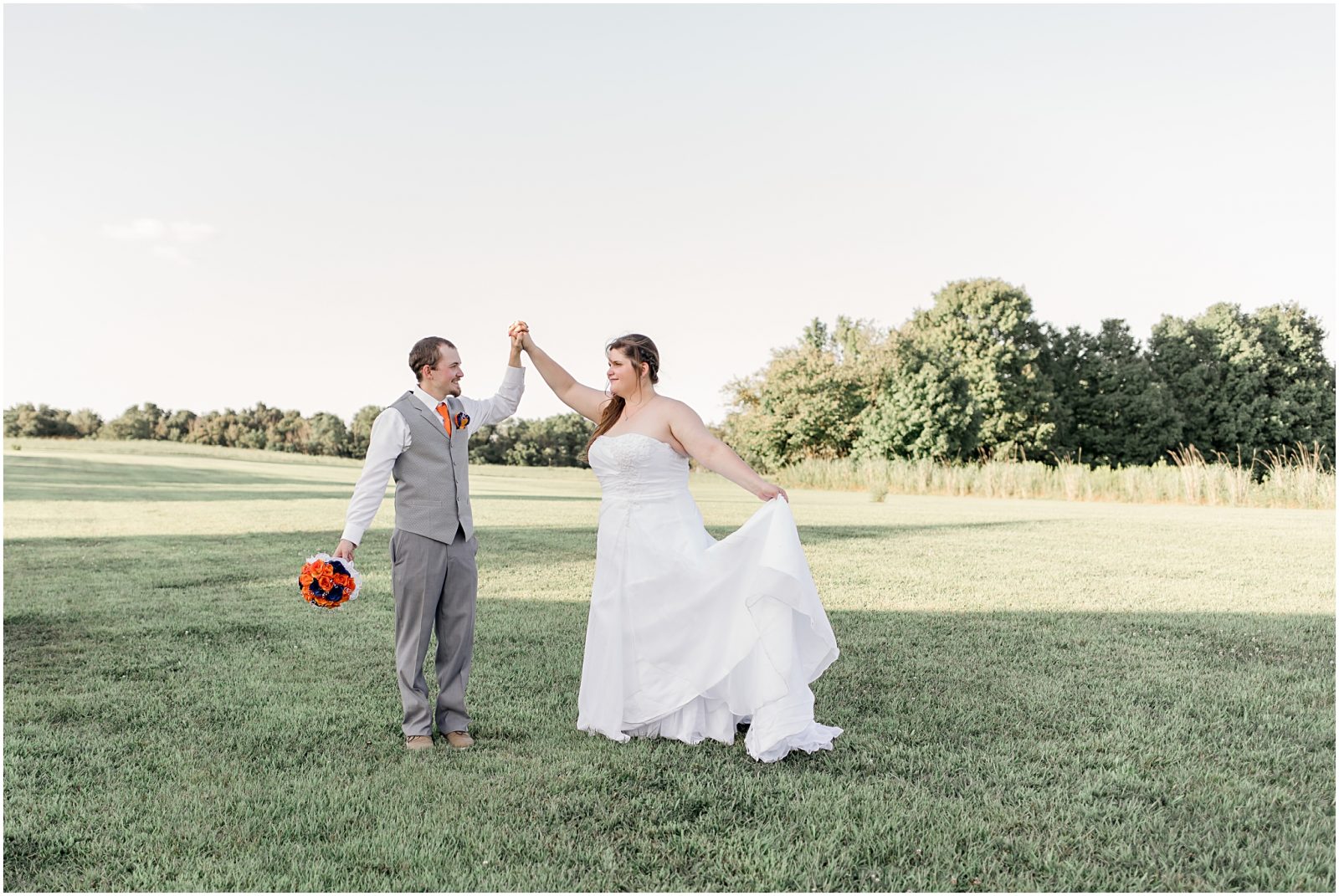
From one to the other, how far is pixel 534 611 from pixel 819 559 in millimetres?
4941

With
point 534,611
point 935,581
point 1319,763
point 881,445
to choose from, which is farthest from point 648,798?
point 881,445

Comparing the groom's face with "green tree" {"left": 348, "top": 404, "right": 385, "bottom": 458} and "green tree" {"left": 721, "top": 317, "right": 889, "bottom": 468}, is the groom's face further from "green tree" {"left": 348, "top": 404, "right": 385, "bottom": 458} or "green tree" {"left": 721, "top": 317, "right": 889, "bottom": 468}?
"green tree" {"left": 348, "top": 404, "right": 385, "bottom": 458}

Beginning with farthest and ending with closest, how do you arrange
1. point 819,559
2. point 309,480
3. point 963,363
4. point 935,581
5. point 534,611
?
point 963,363
point 309,480
point 819,559
point 935,581
point 534,611

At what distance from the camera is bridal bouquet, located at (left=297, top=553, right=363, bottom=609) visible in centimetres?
468

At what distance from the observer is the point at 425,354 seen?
4.95 m

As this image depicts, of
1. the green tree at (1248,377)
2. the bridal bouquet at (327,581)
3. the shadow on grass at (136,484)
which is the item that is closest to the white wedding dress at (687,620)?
the bridal bouquet at (327,581)

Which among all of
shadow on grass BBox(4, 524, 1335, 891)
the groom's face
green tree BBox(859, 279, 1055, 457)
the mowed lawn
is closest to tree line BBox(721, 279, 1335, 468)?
green tree BBox(859, 279, 1055, 457)

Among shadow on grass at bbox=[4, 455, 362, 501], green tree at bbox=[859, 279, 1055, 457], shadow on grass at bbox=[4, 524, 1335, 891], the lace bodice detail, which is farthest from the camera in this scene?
green tree at bbox=[859, 279, 1055, 457]

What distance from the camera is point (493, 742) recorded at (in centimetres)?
495

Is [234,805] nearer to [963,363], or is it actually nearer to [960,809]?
[960,809]

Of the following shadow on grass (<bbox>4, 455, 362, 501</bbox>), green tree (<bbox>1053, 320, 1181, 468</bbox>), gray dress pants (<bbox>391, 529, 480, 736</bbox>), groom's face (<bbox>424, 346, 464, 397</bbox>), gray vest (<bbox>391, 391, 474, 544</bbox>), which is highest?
green tree (<bbox>1053, 320, 1181, 468</bbox>)

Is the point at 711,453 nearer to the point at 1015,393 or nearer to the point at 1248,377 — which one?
the point at 1015,393

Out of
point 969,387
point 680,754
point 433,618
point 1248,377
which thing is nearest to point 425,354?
point 433,618

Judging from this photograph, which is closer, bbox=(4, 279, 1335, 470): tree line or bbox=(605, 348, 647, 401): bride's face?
bbox=(605, 348, 647, 401): bride's face
